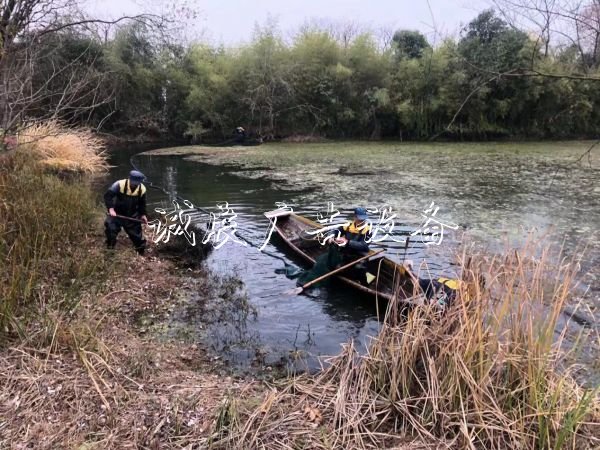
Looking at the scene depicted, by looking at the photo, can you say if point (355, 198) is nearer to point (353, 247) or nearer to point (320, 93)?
point (353, 247)

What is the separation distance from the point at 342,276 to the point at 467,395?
393 cm

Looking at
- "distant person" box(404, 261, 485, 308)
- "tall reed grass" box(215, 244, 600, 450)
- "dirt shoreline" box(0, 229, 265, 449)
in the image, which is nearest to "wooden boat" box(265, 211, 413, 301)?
"distant person" box(404, 261, 485, 308)

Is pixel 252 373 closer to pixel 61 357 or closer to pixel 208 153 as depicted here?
pixel 61 357

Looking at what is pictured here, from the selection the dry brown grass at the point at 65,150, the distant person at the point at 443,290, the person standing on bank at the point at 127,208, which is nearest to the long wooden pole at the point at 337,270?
the distant person at the point at 443,290

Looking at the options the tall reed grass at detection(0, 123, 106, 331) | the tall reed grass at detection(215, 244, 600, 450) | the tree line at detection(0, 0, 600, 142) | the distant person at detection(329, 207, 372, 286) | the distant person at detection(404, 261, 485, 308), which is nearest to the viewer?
the tall reed grass at detection(215, 244, 600, 450)

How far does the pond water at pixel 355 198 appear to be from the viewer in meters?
6.20

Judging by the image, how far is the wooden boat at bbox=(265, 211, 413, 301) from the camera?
21.0 ft

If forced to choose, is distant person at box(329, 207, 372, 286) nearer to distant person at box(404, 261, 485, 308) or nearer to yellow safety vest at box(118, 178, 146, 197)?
distant person at box(404, 261, 485, 308)

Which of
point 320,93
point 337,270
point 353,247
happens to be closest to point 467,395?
point 337,270

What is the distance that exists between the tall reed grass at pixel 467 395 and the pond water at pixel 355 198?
3.13 ft

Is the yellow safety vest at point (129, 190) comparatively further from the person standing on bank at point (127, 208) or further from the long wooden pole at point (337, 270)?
the long wooden pole at point (337, 270)

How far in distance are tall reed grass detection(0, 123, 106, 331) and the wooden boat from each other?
3.53 meters

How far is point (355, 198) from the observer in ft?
43.1

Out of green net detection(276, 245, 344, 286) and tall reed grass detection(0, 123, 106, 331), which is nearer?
tall reed grass detection(0, 123, 106, 331)
